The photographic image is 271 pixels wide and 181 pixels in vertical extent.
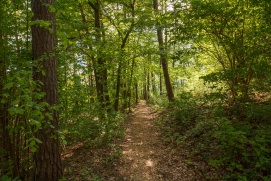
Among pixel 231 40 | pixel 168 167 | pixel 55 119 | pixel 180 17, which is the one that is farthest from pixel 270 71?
pixel 55 119

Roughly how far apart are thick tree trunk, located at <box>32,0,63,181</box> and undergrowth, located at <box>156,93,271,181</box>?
13.0 feet

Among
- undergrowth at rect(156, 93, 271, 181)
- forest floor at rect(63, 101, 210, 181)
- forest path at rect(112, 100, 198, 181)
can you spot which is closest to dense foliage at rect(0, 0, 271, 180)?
undergrowth at rect(156, 93, 271, 181)

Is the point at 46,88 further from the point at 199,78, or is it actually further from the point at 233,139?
the point at 233,139

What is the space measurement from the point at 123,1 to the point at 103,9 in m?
1.44

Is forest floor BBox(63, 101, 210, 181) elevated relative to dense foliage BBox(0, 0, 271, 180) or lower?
lower

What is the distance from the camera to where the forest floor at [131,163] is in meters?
5.09

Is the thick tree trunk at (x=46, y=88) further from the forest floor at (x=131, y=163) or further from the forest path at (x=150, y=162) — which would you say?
the forest path at (x=150, y=162)

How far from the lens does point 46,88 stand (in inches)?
153

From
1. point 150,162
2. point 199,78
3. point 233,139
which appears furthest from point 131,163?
point 199,78

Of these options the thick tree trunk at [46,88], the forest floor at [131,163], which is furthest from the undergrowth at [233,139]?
the thick tree trunk at [46,88]

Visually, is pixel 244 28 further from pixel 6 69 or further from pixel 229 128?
pixel 6 69

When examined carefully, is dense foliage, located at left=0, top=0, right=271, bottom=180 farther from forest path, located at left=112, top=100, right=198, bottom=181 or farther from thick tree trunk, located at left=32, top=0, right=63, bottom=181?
forest path, located at left=112, top=100, right=198, bottom=181

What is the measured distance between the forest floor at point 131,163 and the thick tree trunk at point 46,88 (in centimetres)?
105

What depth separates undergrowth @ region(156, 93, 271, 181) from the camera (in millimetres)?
4316
